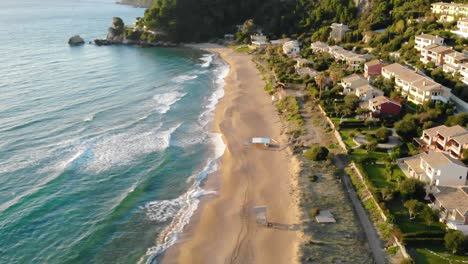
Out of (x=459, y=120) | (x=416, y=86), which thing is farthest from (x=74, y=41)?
(x=459, y=120)


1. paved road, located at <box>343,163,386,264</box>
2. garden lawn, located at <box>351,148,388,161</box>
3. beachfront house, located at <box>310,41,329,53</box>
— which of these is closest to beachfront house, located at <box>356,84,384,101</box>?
garden lawn, located at <box>351,148,388,161</box>

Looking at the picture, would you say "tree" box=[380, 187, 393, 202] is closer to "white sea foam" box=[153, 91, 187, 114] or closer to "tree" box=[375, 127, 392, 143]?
"tree" box=[375, 127, 392, 143]

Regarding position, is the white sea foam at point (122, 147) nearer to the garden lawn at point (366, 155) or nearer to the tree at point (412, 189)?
the garden lawn at point (366, 155)

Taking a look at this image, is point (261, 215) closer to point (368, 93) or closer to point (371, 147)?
point (371, 147)

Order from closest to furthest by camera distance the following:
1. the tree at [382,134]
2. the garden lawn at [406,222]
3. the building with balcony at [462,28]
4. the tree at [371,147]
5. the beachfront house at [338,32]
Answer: the garden lawn at [406,222]
the tree at [371,147]
the tree at [382,134]
the building with balcony at [462,28]
the beachfront house at [338,32]

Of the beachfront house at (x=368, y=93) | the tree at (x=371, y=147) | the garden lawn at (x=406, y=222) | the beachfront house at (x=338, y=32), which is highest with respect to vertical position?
the beachfront house at (x=338, y=32)

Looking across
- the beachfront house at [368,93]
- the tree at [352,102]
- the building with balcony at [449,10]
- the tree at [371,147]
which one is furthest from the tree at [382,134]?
the building with balcony at [449,10]

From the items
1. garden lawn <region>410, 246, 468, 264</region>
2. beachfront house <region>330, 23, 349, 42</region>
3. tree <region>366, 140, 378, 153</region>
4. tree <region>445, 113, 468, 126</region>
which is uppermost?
beachfront house <region>330, 23, 349, 42</region>
